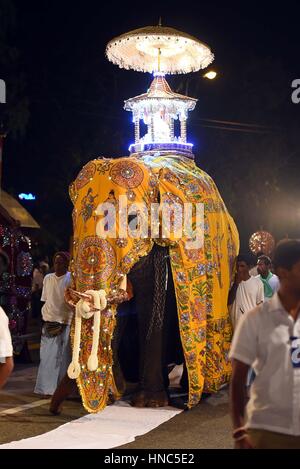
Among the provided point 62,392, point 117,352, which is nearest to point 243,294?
point 117,352

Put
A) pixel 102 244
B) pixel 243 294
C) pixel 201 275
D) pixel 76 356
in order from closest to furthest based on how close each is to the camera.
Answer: pixel 76 356
pixel 102 244
pixel 201 275
pixel 243 294

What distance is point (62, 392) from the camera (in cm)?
696

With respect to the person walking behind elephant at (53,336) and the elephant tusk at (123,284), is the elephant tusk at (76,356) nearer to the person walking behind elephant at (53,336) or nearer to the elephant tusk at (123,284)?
the elephant tusk at (123,284)

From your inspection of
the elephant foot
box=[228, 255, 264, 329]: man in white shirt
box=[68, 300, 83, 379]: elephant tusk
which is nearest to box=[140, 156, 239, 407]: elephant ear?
box=[228, 255, 264, 329]: man in white shirt

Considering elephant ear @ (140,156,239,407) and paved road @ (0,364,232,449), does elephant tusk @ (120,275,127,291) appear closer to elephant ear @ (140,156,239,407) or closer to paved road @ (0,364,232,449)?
elephant ear @ (140,156,239,407)

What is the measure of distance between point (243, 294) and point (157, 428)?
2.34 meters

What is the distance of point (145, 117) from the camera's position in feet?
28.8

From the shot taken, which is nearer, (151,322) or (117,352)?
(151,322)

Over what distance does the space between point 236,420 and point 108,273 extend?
3546 millimetres

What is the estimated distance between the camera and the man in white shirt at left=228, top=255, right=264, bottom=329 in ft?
27.4

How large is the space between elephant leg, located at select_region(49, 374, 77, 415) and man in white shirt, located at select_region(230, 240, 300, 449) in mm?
3671

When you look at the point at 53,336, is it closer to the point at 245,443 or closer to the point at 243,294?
the point at 243,294
